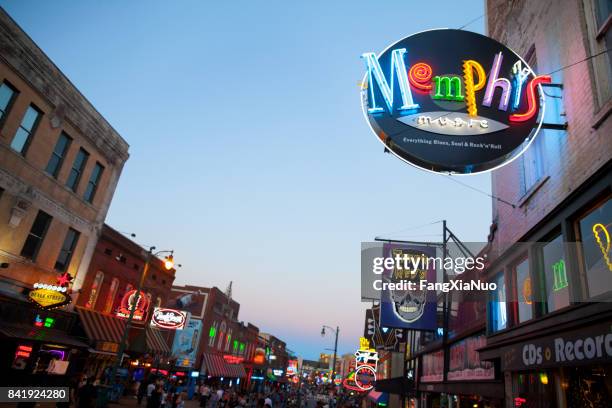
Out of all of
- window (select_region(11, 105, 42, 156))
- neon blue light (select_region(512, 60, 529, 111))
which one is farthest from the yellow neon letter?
window (select_region(11, 105, 42, 156))

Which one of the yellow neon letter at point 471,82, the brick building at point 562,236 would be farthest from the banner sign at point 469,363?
the yellow neon letter at point 471,82

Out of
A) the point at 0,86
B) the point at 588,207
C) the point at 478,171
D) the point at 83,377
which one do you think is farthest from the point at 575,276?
the point at 83,377

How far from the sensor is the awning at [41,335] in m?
15.8

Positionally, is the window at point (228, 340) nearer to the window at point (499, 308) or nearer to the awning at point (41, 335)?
the awning at point (41, 335)

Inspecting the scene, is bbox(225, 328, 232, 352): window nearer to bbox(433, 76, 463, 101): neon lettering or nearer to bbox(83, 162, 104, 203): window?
bbox(83, 162, 104, 203): window

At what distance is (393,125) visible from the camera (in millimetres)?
8469

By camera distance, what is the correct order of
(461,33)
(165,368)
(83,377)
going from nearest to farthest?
1. (461,33)
2. (83,377)
3. (165,368)

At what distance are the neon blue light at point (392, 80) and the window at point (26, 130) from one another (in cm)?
1497

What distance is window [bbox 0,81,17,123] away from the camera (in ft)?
53.1

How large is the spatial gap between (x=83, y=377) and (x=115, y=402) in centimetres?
250

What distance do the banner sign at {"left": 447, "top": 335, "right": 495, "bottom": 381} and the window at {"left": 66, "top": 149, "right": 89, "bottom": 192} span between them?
18645mm

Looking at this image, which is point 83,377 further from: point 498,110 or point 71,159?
point 498,110

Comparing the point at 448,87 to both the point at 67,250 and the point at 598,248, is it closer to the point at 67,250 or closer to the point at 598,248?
the point at 598,248

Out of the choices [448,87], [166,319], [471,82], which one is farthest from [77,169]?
[471,82]
